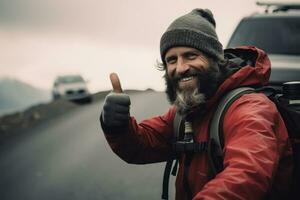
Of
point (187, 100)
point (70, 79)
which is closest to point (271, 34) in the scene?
point (187, 100)

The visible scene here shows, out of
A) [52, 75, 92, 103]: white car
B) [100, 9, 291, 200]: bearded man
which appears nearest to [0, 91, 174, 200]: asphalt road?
A: [100, 9, 291, 200]: bearded man

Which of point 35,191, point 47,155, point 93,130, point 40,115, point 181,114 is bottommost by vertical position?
point 40,115

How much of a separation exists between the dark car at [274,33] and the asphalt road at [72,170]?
2011 mm

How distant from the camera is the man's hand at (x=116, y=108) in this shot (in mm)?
2912

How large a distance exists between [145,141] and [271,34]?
3.44m

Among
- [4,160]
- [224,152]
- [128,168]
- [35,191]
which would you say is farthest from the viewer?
[4,160]

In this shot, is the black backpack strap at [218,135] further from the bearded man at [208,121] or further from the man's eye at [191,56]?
the man's eye at [191,56]

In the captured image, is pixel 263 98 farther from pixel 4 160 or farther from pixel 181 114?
pixel 4 160

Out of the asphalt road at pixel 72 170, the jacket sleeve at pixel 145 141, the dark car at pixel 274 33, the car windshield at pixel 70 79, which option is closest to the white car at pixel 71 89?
the car windshield at pixel 70 79

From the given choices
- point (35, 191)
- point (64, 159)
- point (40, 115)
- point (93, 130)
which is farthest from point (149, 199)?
point (40, 115)

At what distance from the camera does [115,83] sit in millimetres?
3082

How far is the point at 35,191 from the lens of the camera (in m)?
8.05

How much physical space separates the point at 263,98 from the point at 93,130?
36.9ft

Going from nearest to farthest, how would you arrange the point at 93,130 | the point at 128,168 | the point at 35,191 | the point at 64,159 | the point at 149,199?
the point at 149,199, the point at 35,191, the point at 128,168, the point at 64,159, the point at 93,130
